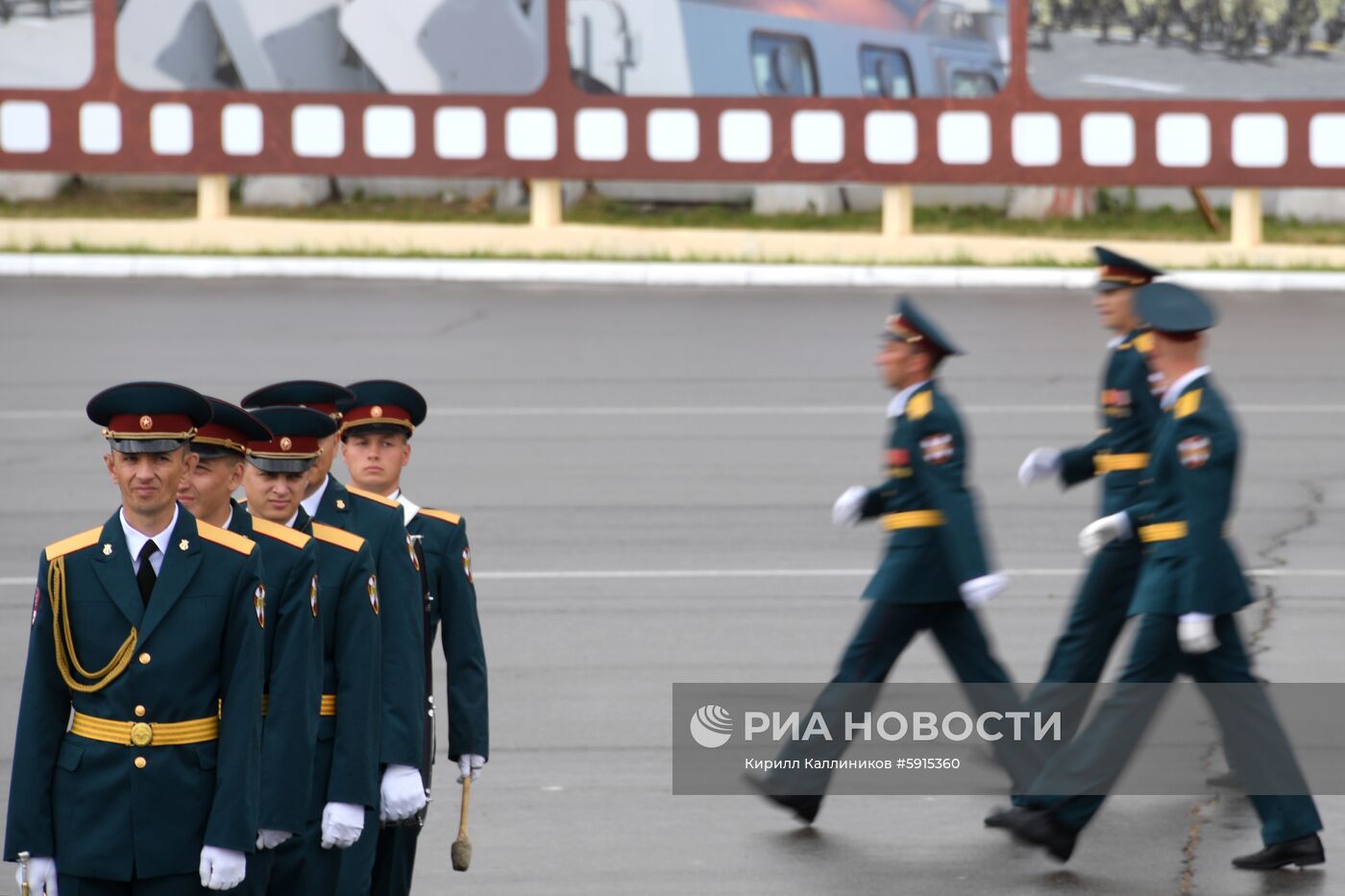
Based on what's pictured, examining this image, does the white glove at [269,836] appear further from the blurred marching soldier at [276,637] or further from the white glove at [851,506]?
the white glove at [851,506]

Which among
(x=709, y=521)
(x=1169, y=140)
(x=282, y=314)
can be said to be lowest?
(x=709, y=521)

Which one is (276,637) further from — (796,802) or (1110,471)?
(1110,471)

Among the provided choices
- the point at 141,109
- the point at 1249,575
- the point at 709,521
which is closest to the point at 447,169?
the point at 141,109

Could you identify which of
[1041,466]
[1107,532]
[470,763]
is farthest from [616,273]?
[470,763]

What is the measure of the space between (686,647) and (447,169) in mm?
14206

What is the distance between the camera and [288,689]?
4.98 metres

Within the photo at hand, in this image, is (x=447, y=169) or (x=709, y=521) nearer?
(x=709, y=521)

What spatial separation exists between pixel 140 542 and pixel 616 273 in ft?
56.8

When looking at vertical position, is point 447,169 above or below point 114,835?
above

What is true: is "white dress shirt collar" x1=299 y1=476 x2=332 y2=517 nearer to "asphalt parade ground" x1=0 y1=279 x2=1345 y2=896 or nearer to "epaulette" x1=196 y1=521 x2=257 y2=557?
"epaulette" x1=196 y1=521 x2=257 y2=557

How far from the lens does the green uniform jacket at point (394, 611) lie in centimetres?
555

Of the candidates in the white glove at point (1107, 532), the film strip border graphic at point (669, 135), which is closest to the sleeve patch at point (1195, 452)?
the white glove at point (1107, 532)

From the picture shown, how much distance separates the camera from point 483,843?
23.9 ft

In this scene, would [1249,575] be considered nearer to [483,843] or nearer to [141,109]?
[483,843]
